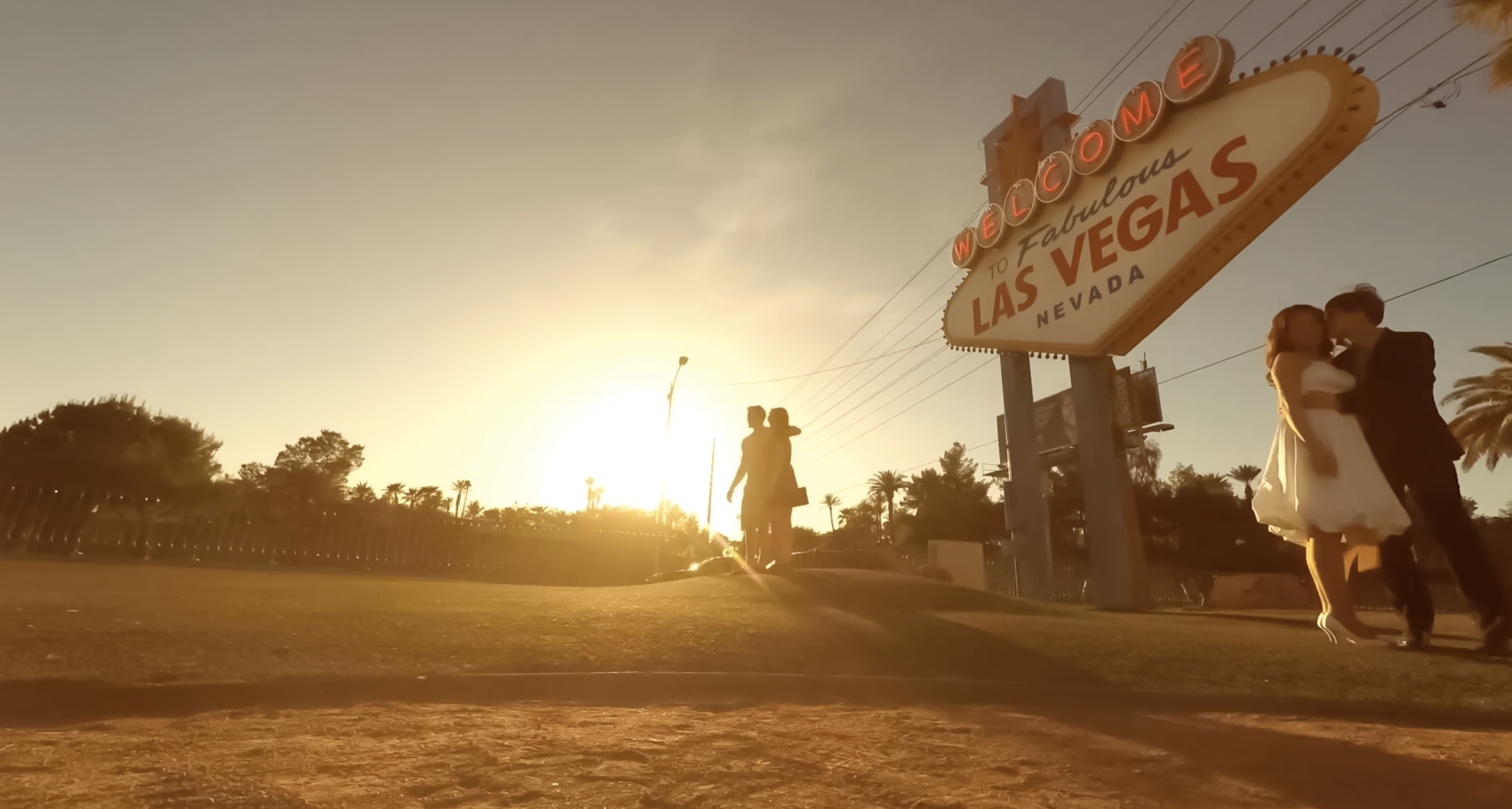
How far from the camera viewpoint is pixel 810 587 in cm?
845

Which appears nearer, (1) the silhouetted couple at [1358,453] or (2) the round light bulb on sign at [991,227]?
(1) the silhouetted couple at [1358,453]

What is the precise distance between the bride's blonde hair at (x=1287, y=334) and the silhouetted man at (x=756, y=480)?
246 inches

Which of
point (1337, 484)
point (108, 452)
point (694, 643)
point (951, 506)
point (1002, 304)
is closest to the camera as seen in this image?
point (1337, 484)

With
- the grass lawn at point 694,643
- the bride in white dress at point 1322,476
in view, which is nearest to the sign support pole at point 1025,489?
the grass lawn at point 694,643

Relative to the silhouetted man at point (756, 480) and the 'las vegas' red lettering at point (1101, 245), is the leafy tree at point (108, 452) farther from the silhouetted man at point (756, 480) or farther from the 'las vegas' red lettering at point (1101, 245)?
the 'las vegas' red lettering at point (1101, 245)

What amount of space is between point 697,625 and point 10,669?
366cm

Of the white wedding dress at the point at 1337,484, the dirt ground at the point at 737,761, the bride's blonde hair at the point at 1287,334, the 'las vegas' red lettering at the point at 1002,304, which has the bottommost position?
the dirt ground at the point at 737,761

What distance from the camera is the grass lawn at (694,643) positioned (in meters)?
3.96

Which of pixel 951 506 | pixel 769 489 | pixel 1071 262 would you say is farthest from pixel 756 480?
pixel 951 506

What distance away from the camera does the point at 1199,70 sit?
10219mm

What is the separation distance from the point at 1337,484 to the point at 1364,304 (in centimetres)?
101

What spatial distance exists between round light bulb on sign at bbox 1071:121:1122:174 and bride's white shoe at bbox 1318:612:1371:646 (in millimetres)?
9142

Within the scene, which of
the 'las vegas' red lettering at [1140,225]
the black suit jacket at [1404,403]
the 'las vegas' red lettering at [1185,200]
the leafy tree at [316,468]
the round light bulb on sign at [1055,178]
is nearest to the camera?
the black suit jacket at [1404,403]

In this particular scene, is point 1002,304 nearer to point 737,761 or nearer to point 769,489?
point 769,489
